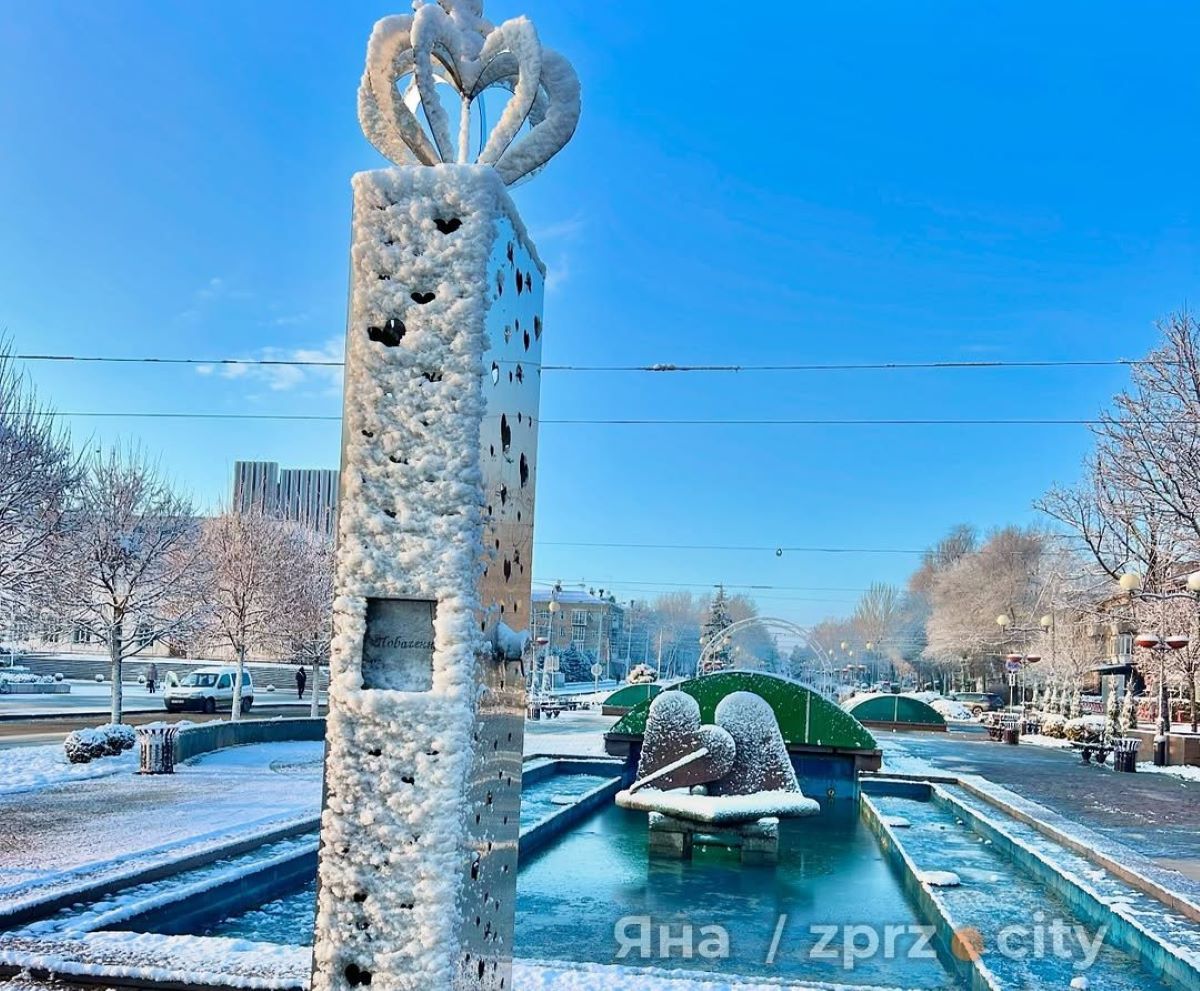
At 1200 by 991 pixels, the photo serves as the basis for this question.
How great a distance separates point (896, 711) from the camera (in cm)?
3722

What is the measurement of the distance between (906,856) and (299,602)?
910 inches

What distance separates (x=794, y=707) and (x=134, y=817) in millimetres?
10687

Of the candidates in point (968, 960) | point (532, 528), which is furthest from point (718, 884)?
point (532, 528)

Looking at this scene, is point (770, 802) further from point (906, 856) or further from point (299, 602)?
point (299, 602)

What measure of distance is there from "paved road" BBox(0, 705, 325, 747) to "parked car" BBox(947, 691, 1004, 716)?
1300 inches

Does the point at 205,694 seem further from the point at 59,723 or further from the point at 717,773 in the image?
the point at 717,773

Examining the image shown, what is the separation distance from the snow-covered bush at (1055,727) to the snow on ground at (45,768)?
28.1m

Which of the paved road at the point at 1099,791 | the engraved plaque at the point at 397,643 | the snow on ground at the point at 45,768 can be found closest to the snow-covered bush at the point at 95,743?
the snow on ground at the point at 45,768

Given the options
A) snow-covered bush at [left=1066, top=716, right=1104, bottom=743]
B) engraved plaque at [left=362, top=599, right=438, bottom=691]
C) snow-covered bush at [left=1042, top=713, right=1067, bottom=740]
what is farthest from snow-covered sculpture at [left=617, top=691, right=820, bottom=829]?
snow-covered bush at [left=1042, top=713, right=1067, bottom=740]

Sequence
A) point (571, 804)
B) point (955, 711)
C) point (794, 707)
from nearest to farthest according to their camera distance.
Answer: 1. point (571, 804)
2. point (794, 707)
3. point (955, 711)

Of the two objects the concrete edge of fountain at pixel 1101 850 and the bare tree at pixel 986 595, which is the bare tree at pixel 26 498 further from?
the bare tree at pixel 986 595

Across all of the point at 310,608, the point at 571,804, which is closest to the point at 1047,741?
the point at 310,608

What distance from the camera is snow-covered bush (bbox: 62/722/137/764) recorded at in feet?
53.3

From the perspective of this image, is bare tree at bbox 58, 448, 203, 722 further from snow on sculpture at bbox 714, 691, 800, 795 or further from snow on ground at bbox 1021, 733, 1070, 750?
snow on ground at bbox 1021, 733, 1070, 750
